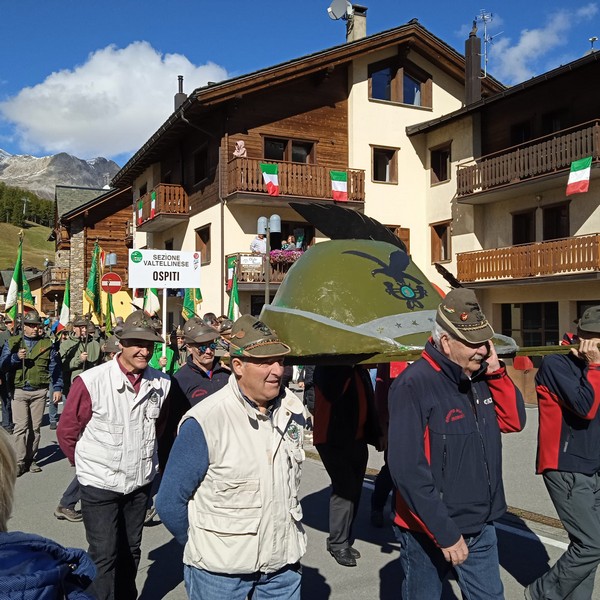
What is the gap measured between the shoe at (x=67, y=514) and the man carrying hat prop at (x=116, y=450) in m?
2.39

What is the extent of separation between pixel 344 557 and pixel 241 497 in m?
2.54

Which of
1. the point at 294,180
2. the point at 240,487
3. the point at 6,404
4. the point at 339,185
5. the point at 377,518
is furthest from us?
the point at 339,185

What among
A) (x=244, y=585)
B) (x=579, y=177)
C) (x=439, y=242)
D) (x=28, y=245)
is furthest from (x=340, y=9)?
(x=28, y=245)

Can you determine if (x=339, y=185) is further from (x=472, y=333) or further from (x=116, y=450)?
(x=472, y=333)

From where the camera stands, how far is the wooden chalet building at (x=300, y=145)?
21.2 m

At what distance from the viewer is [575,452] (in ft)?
12.2

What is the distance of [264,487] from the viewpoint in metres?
2.70

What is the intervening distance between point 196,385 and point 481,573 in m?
2.90

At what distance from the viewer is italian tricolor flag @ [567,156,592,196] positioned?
17141 mm

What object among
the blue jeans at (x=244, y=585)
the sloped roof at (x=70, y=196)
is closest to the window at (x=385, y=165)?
the blue jeans at (x=244, y=585)

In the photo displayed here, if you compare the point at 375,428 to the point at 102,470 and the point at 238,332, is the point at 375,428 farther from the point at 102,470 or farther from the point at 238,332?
the point at 238,332

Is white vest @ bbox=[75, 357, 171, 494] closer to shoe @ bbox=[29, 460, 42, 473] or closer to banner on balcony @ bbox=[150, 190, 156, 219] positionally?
shoe @ bbox=[29, 460, 42, 473]

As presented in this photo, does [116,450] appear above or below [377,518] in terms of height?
above

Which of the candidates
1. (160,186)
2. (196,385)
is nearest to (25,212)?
(160,186)
